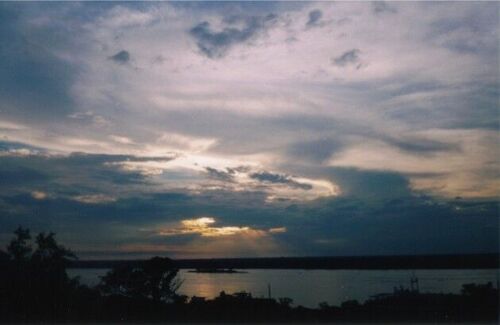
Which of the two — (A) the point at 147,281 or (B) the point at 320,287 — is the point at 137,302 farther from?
(B) the point at 320,287

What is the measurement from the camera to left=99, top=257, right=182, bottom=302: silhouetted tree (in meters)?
20.9

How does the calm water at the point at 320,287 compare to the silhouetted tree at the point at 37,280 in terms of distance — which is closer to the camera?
the silhouetted tree at the point at 37,280

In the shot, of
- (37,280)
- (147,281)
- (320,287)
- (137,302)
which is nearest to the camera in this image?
(37,280)

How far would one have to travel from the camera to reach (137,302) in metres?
19.2

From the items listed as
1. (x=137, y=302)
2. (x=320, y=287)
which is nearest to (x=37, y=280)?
(x=137, y=302)

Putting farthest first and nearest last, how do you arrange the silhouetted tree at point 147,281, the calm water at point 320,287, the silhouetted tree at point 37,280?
the calm water at point 320,287 → the silhouetted tree at point 147,281 → the silhouetted tree at point 37,280

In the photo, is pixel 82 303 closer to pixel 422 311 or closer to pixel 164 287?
pixel 164 287

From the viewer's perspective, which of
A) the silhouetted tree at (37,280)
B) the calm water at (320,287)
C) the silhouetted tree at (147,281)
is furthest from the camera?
the calm water at (320,287)

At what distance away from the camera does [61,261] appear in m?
21.1

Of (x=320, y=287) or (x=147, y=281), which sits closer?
(x=147, y=281)

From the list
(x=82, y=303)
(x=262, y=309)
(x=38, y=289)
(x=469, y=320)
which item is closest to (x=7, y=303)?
(x=38, y=289)

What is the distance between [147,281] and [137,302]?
6.16 ft

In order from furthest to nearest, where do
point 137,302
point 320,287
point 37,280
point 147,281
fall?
point 320,287, point 147,281, point 137,302, point 37,280

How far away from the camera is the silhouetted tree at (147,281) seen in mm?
20938
